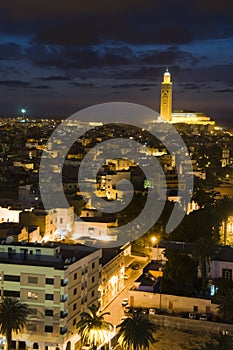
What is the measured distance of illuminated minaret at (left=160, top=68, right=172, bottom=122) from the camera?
211 ft

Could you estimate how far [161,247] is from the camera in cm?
1308

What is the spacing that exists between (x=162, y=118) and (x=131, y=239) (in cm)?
5317

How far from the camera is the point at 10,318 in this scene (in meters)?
8.22

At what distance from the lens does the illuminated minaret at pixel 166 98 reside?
6444 centimetres

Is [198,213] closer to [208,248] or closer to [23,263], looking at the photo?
[208,248]

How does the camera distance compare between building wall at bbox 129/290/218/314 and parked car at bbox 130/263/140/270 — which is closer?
building wall at bbox 129/290/218/314

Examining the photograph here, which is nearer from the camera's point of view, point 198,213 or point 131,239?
point 131,239

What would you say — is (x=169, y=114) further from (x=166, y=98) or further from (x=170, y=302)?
(x=170, y=302)

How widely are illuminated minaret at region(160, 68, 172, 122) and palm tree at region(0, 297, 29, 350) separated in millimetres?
57537

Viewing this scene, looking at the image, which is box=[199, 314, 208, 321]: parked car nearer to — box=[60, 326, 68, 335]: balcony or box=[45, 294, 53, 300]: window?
box=[60, 326, 68, 335]: balcony

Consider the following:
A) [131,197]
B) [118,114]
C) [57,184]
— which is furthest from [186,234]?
[118,114]

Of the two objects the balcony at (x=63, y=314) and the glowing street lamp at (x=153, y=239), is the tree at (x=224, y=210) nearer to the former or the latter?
the glowing street lamp at (x=153, y=239)

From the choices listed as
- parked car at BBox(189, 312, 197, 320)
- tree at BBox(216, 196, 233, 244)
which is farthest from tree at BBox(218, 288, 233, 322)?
tree at BBox(216, 196, 233, 244)

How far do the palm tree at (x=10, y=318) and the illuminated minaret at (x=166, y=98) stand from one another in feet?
189
